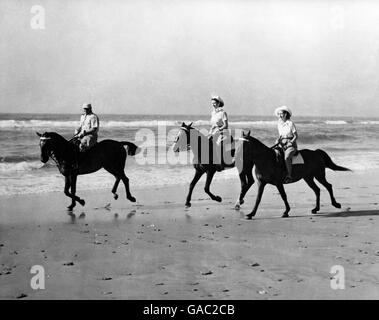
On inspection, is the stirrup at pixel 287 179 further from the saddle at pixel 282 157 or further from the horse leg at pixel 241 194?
the horse leg at pixel 241 194

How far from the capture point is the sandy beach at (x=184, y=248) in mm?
5555

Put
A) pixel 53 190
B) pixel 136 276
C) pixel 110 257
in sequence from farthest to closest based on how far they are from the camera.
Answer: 1. pixel 53 190
2. pixel 110 257
3. pixel 136 276

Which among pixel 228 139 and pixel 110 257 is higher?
pixel 228 139

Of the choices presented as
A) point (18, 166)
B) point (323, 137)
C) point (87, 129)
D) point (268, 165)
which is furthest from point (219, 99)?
point (323, 137)

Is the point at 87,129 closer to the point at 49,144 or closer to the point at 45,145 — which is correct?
the point at 49,144

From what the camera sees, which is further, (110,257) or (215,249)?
(215,249)

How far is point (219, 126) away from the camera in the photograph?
36.4 ft

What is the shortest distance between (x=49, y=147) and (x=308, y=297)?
6.66m

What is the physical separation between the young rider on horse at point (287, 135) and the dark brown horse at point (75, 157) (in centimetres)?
364

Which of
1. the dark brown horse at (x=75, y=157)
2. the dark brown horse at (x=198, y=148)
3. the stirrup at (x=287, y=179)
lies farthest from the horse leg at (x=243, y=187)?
the dark brown horse at (x=75, y=157)
